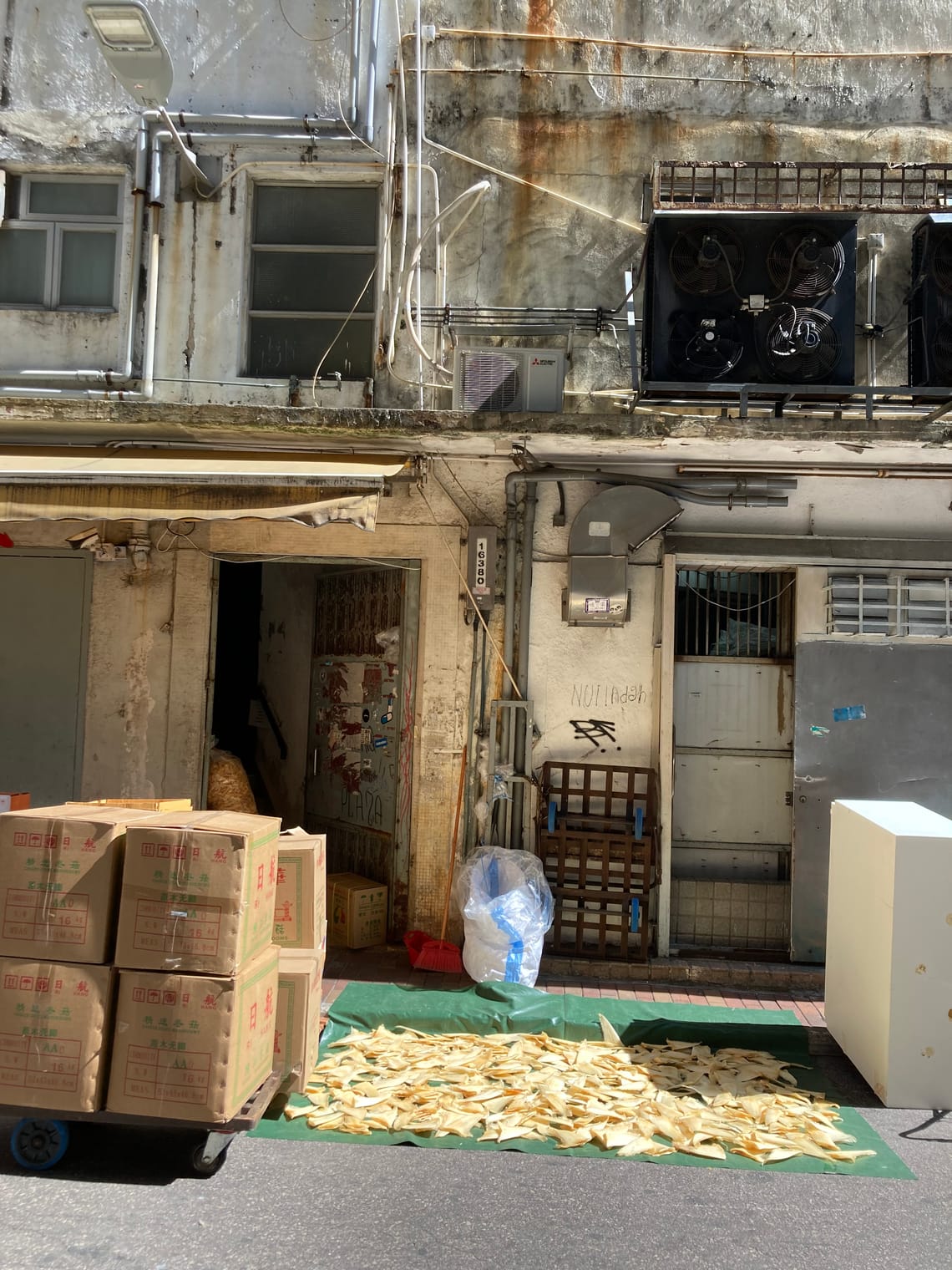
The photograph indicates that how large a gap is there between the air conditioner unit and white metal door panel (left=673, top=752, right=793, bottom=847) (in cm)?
298

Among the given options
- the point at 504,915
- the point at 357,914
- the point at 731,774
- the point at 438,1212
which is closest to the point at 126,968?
the point at 438,1212

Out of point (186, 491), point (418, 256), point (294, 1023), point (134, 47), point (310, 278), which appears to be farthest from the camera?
point (310, 278)

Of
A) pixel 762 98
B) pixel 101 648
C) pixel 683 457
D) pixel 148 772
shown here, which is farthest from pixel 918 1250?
pixel 762 98

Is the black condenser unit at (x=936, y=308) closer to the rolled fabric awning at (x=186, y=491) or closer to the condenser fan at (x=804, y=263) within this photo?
the condenser fan at (x=804, y=263)

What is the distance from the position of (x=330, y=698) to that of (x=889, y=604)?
4.80m

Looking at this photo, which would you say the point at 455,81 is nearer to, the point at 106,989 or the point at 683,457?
the point at 683,457

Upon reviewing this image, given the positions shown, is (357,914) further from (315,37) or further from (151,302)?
(315,37)

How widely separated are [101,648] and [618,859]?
441 cm

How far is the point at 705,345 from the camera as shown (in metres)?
6.94

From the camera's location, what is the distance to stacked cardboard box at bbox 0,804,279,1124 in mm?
3977

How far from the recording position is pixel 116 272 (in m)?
8.48

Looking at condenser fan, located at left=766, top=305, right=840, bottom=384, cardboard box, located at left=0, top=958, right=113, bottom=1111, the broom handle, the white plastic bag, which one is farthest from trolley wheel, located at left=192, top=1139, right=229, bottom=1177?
condenser fan, located at left=766, top=305, right=840, bottom=384

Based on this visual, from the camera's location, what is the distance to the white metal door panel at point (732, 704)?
306 inches

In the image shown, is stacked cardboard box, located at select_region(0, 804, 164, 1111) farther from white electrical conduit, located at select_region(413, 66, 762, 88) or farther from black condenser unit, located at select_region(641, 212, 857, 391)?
white electrical conduit, located at select_region(413, 66, 762, 88)
